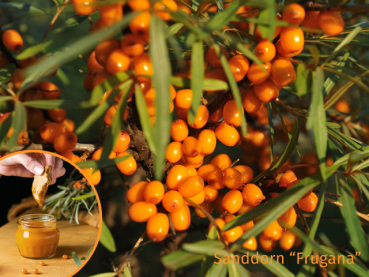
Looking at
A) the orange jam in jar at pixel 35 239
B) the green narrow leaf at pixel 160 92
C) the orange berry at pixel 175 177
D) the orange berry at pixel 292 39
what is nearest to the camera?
the green narrow leaf at pixel 160 92

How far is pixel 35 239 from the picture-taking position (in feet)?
2.00

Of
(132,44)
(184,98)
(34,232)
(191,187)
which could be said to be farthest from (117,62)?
(34,232)

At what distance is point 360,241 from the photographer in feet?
1.29

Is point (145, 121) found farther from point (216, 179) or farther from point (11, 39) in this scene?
point (11, 39)

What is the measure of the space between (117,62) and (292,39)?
259mm

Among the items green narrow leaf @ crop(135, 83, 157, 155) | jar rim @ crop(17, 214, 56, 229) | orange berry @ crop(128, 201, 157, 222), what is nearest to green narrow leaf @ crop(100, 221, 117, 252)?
orange berry @ crop(128, 201, 157, 222)

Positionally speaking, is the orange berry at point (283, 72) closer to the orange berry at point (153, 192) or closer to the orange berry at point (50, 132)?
the orange berry at point (153, 192)

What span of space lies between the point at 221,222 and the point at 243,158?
45 cm

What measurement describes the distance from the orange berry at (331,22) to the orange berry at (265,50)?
8cm

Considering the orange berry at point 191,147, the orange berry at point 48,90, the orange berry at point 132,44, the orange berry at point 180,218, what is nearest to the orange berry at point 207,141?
the orange berry at point 191,147

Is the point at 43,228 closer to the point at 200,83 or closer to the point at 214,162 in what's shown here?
the point at 214,162

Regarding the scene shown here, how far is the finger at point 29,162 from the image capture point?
0.56 metres

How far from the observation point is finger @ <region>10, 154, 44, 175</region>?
56 cm

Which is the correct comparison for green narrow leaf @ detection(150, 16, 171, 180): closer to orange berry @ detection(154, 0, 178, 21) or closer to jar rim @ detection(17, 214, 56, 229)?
orange berry @ detection(154, 0, 178, 21)
